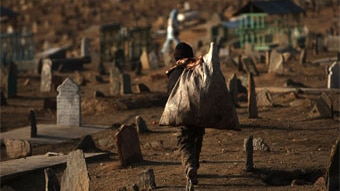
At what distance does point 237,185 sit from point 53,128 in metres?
6.99

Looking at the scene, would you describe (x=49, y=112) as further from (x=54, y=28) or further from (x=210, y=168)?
(x=54, y=28)

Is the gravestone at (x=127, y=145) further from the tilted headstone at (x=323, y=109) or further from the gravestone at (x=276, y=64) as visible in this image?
the gravestone at (x=276, y=64)

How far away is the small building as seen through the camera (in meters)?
34.7

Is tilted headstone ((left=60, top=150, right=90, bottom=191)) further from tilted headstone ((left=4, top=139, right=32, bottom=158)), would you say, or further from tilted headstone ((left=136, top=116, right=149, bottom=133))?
tilted headstone ((left=136, top=116, right=149, bottom=133))

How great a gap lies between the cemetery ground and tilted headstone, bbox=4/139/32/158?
269 millimetres

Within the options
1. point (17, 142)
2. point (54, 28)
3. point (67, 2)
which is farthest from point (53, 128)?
point (67, 2)

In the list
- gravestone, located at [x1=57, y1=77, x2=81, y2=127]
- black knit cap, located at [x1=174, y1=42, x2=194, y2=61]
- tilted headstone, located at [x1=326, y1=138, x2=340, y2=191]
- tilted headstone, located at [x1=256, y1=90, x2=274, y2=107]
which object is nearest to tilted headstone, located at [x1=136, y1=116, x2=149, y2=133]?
gravestone, located at [x1=57, y1=77, x2=81, y2=127]

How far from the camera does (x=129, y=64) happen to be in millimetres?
32375

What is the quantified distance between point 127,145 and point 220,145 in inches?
77.9

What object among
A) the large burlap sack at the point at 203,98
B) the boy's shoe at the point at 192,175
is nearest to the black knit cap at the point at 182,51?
the large burlap sack at the point at 203,98

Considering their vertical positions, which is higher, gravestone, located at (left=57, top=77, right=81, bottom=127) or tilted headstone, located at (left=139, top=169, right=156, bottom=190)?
gravestone, located at (left=57, top=77, right=81, bottom=127)

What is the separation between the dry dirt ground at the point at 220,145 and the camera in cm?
1181

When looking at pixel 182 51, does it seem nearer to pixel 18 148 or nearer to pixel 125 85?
pixel 18 148

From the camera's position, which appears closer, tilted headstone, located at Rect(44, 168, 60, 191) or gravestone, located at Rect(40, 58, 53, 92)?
tilted headstone, located at Rect(44, 168, 60, 191)
